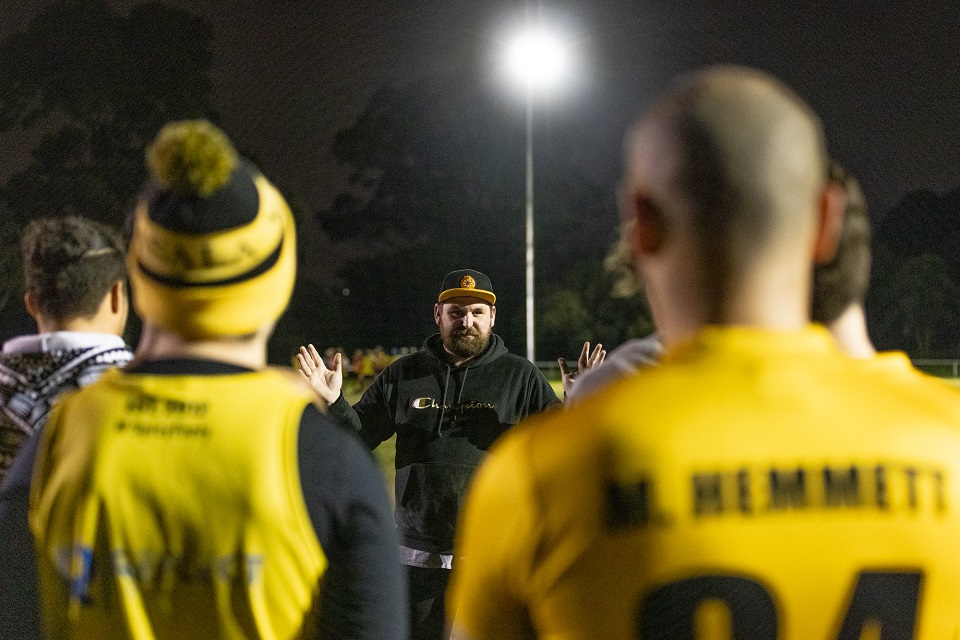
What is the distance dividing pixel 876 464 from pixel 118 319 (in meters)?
2.27

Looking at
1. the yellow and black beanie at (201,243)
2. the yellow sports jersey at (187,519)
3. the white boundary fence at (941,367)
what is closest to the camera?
the yellow sports jersey at (187,519)

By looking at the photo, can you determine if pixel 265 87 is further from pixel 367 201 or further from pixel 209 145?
pixel 209 145

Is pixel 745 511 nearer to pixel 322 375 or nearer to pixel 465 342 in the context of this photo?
pixel 322 375

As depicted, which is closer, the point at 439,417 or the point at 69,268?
the point at 69,268

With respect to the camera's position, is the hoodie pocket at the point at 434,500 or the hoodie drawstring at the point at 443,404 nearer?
the hoodie pocket at the point at 434,500

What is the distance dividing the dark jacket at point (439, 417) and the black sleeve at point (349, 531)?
263 cm

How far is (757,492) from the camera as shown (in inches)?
45.1

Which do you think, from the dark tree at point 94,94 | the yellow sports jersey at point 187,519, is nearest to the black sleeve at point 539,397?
the yellow sports jersey at point 187,519

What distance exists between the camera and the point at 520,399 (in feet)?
15.7

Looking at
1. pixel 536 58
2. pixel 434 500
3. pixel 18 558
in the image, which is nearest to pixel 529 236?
pixel 536 58

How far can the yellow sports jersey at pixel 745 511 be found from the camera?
1.15 metres

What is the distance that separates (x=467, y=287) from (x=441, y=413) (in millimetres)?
797

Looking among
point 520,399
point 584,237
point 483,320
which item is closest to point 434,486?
point 520,399

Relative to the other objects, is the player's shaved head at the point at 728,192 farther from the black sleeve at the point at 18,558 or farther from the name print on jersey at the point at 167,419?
the black sleeve at the point at 18,558
